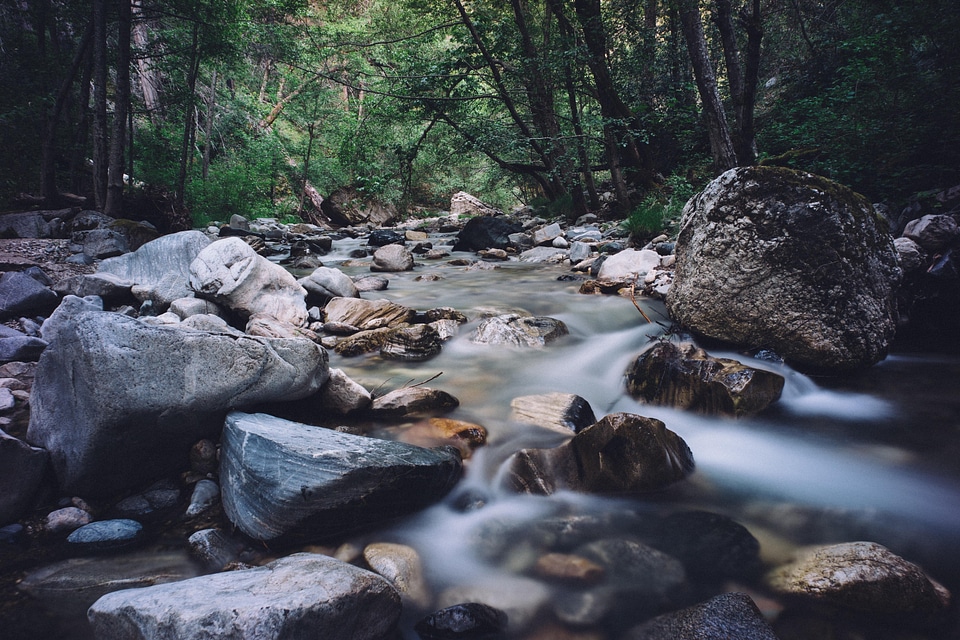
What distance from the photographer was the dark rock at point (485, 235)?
12211mm

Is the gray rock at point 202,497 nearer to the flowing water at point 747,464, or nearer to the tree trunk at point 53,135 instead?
the flowing water at point 747,464

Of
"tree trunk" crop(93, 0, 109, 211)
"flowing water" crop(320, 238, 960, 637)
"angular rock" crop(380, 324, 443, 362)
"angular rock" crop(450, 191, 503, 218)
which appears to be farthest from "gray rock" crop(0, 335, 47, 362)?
"angular rock" crop(450, 191, 503, 218)

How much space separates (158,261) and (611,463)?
249 inches

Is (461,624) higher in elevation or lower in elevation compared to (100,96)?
lower

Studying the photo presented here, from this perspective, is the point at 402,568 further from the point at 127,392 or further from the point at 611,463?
the point at 127,392

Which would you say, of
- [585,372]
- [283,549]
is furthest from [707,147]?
[283,549]

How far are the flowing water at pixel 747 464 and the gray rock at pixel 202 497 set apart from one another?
0.86 m

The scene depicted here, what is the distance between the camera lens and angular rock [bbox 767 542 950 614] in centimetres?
166

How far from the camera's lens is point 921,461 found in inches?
104

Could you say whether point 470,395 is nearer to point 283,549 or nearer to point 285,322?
point 283,549

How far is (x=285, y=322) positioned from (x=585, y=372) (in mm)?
3230

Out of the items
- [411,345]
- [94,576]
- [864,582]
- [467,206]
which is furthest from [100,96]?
[467,206]

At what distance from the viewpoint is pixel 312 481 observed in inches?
79.3

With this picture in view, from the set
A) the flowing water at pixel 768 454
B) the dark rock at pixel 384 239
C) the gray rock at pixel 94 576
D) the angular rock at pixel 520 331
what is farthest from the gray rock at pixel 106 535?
the dark rock at pixel 384 239
